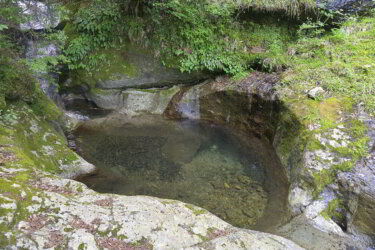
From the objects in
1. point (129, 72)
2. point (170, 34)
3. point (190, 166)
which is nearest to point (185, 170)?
point (190, 166)

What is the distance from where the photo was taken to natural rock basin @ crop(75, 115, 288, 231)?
5.77 m

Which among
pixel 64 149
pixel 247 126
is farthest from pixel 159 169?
pixel 247 126

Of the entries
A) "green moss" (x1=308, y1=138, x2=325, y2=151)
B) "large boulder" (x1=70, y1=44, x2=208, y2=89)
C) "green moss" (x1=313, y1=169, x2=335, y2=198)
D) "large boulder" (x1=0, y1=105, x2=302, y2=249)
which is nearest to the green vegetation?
"large boulder" (x1=70, y1=44, x2=208, y2=89)

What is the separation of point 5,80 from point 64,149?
1.79 meters

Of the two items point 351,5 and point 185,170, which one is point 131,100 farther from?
point 351,5

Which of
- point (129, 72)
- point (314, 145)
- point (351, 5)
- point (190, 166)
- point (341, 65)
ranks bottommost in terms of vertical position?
point (190, 166)

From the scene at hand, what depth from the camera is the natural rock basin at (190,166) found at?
5.77 meters

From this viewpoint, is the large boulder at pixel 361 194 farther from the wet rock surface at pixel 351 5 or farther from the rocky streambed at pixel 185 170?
the wet rock surface at pixel 351 5

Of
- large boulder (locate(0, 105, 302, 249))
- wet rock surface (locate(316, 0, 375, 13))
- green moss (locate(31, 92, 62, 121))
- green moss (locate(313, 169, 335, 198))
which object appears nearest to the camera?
large boulder (locate(0, 105, 302, 249))

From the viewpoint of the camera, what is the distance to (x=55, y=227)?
129 inches

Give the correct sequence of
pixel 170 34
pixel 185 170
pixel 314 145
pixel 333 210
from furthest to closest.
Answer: pixel 170 34, pixel 185 170, pixel 314 145, pixel 333 210

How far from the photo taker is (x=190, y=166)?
694cm

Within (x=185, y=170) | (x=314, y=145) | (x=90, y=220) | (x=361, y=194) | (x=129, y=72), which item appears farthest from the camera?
(x=129, y=72)

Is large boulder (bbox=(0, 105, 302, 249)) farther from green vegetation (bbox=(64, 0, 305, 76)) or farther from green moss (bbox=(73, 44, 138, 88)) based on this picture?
green vegetation (bbox=(64, 0, 305, 76))
